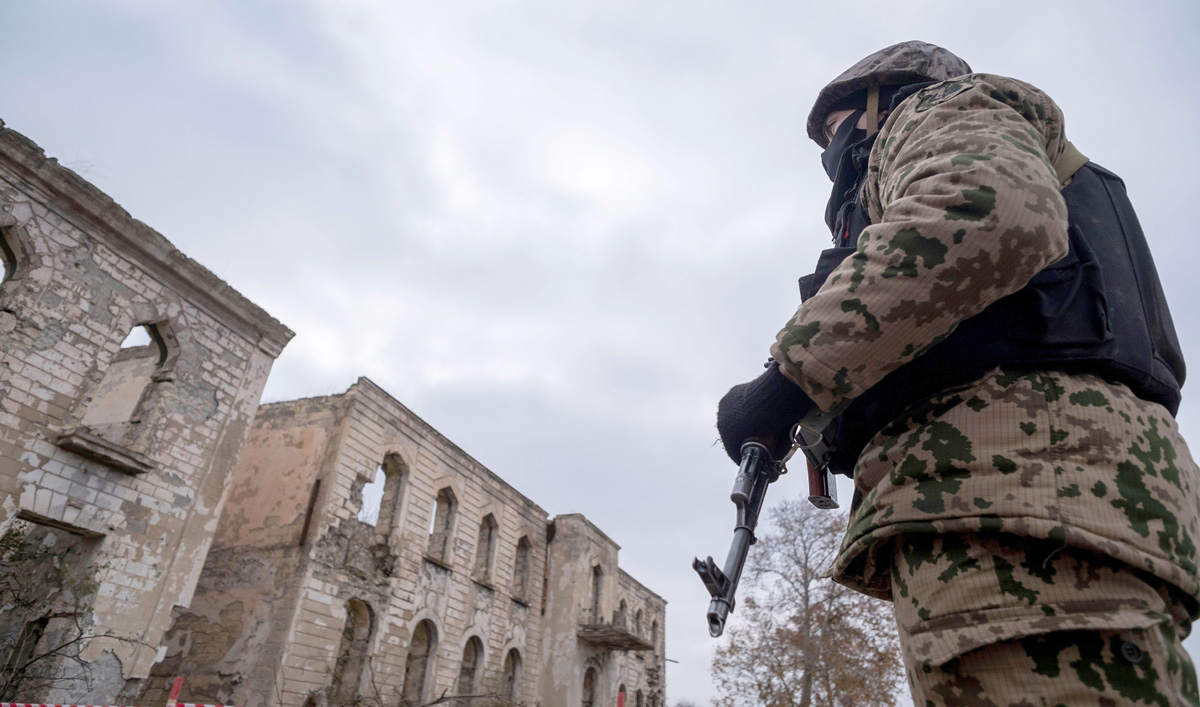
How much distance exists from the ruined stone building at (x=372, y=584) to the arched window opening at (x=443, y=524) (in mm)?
31

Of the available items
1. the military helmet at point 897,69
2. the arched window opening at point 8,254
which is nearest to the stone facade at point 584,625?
the arched window opening at point 8,254

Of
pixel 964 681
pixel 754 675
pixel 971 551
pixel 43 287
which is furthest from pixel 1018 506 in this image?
pixel 754 675

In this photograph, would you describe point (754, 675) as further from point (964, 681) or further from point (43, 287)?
point (964, 681)

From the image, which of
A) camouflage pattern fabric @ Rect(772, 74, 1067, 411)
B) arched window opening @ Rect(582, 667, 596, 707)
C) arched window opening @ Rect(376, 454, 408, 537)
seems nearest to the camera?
camouflage pattern fabric @ Rect(772, 74, 1067, 411)

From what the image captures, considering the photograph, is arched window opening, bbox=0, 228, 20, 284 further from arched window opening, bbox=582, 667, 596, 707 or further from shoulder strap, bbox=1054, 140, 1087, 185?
arched window opening, bbox=582, 667, 596, 707

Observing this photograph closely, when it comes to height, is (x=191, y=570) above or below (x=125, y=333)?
below

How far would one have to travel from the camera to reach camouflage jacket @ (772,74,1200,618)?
3.11 ft

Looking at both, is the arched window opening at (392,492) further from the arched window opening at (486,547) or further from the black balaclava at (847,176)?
the black balaclava at (847,176)

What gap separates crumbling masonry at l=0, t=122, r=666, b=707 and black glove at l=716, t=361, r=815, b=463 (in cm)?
888

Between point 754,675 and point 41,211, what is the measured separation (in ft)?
59.8

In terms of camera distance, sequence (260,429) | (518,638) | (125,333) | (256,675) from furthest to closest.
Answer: (518,638) < (260,429) < (256,675) < (125,333)

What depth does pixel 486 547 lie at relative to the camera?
55.9 feet

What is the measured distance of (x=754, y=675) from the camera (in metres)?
18.6

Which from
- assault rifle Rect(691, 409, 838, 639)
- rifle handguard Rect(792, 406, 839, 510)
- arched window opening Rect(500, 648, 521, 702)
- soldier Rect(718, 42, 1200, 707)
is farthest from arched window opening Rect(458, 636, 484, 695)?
soldier Rect(718, 42, 1200, 707)
